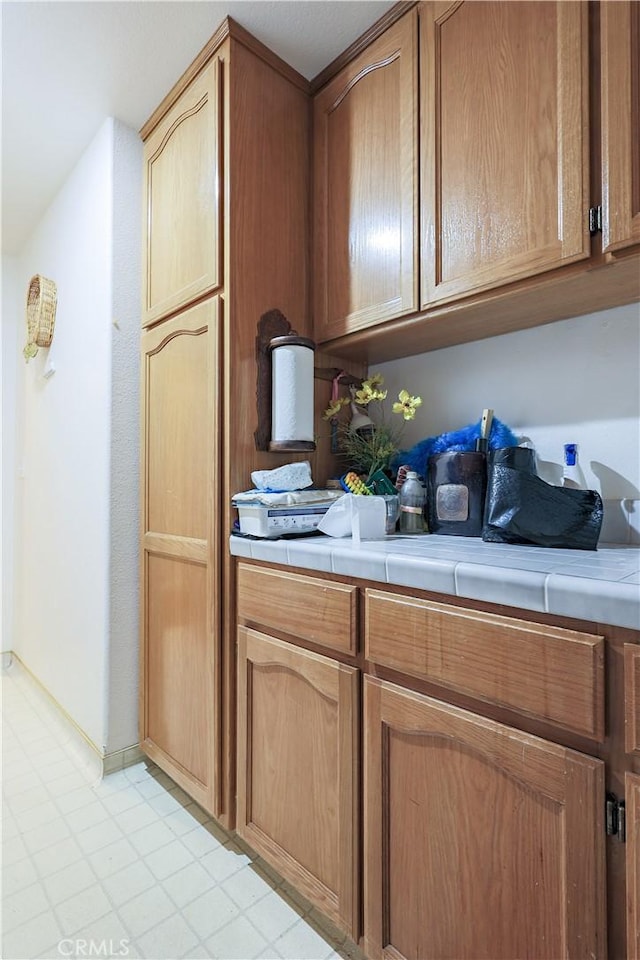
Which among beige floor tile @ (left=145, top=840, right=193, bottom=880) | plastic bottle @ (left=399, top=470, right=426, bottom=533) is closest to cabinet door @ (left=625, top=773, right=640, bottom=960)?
plastic bottle @ (left=399, top=470, right=426, bottom=533)

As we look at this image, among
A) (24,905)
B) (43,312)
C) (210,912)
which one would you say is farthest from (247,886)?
(43,312)

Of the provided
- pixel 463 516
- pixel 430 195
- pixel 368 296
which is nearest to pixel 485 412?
pixel 463 516

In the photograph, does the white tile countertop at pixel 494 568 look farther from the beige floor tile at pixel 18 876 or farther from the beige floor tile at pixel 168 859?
the beige floor tile at pixel 18 876

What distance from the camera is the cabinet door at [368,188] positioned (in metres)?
1.23

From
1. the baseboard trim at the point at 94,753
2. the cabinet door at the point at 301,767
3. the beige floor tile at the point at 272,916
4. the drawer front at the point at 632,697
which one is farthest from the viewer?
the baseboard trim at the point at 94,753

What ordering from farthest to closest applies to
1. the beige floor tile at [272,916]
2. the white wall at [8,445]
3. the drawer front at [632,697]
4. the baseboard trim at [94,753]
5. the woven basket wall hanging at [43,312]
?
the white wall at [8,445] < the woven basket wall hanging at [43,312] < the baseboard trim at [94,753] < the beige floor tile at [272,916] < the drawer front at [632,697]

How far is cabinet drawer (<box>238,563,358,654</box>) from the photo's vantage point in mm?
986

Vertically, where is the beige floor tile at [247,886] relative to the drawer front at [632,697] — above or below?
below

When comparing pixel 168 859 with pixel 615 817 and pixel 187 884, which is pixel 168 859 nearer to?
pixel 187 884

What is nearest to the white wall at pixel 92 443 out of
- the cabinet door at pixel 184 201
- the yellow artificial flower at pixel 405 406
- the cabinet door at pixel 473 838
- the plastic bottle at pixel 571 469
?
the cabinet door at pixel 184 201

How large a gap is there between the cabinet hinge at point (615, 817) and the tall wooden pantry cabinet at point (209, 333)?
0.92 m

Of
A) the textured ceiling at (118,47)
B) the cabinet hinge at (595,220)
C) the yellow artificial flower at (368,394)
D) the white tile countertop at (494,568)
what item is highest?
the textured ceiling at (118,47)

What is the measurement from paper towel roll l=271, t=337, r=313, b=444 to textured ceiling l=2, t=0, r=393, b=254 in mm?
883

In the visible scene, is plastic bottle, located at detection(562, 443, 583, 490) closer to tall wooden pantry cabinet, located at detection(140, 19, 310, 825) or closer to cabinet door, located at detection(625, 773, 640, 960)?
cabinet door, located at detection(625, 773, 640, 960)
